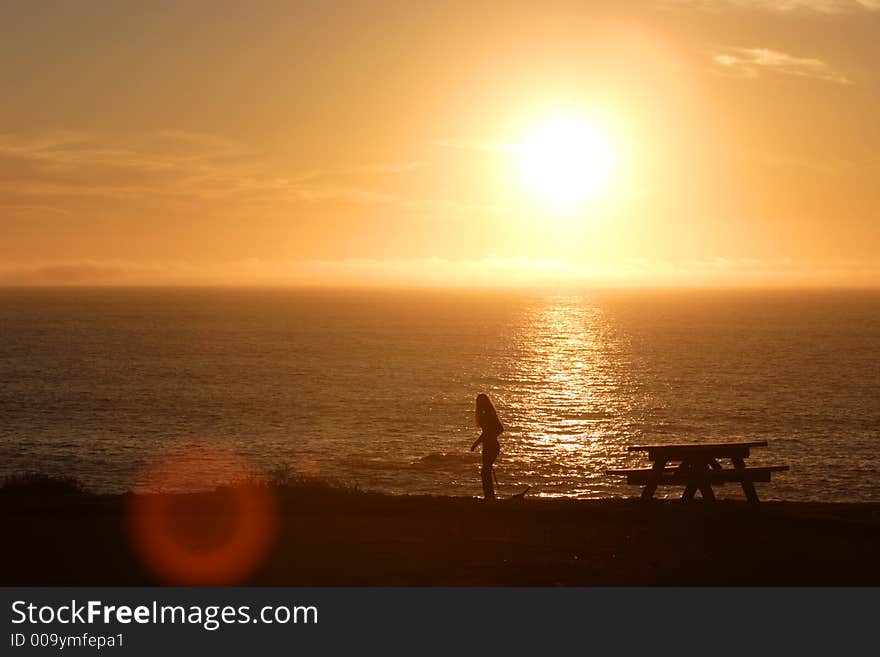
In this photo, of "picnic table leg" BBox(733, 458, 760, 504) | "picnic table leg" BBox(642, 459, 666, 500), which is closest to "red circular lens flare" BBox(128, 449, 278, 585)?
"picnic table leg" BBox(642, 459, 666, 500)

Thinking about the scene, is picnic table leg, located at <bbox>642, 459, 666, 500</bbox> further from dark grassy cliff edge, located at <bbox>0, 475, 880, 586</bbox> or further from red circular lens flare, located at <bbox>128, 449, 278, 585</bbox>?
red circular lens flare, located at <bbox>128, 449, 278, 585</bbox>

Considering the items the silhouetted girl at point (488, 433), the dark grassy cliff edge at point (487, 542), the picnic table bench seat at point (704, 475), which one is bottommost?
the dark grassy cliff edge at point (487, 542)

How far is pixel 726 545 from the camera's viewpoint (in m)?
14.0

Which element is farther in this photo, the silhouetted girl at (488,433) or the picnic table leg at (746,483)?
the silhouetted girl at (488,433)

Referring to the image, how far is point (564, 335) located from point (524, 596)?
17124 cm

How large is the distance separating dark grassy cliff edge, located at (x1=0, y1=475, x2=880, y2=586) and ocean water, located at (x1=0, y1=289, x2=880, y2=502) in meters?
31.3

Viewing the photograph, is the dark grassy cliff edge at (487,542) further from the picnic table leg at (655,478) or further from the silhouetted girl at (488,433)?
the silhouetted girl at (488,433)

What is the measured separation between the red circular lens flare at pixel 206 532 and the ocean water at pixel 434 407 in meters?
30.2

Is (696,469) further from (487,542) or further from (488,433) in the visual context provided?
(487,542)

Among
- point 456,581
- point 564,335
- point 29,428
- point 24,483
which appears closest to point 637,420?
point 29,428

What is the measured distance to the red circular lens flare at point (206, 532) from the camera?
1264 centimetres

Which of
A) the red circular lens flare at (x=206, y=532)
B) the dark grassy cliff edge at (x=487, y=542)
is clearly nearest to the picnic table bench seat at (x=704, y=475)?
the dark grassy cliff edge at (x=487, y=542)

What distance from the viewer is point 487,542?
14.1m

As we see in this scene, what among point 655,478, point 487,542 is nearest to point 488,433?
point 655,478
